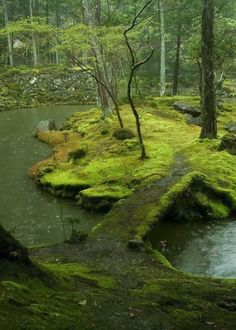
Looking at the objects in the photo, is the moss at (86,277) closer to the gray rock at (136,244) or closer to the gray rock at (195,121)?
the gray rock at (136,244)

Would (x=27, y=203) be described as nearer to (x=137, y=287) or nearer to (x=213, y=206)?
(x=213, y=206)

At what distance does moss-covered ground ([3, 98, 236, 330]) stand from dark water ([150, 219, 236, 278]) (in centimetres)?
54

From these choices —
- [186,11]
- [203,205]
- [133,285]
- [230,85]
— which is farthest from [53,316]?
[230,85]

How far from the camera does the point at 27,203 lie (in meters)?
13.8

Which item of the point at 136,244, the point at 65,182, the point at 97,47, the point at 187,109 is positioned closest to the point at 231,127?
the point at 187,109

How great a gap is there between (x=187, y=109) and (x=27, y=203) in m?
16.0

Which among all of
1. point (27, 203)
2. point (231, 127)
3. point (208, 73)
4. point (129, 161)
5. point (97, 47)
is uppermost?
point (97, 47)

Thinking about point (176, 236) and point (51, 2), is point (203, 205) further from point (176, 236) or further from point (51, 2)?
point (51, 2)

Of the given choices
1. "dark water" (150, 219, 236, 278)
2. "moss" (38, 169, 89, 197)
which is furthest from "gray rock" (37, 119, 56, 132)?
"dark water" (150, 219, 236, 278)

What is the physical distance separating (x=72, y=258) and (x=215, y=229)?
4.19 m

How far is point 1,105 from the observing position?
1551 inches

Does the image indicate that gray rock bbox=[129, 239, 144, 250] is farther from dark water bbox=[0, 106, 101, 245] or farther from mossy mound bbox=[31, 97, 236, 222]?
mossy mound bbox=[31, 97, 236, 222]

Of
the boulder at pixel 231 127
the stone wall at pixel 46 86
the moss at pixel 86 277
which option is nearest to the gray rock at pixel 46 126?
the boulder at pixel 231 127

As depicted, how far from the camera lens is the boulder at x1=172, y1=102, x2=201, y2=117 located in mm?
26933
